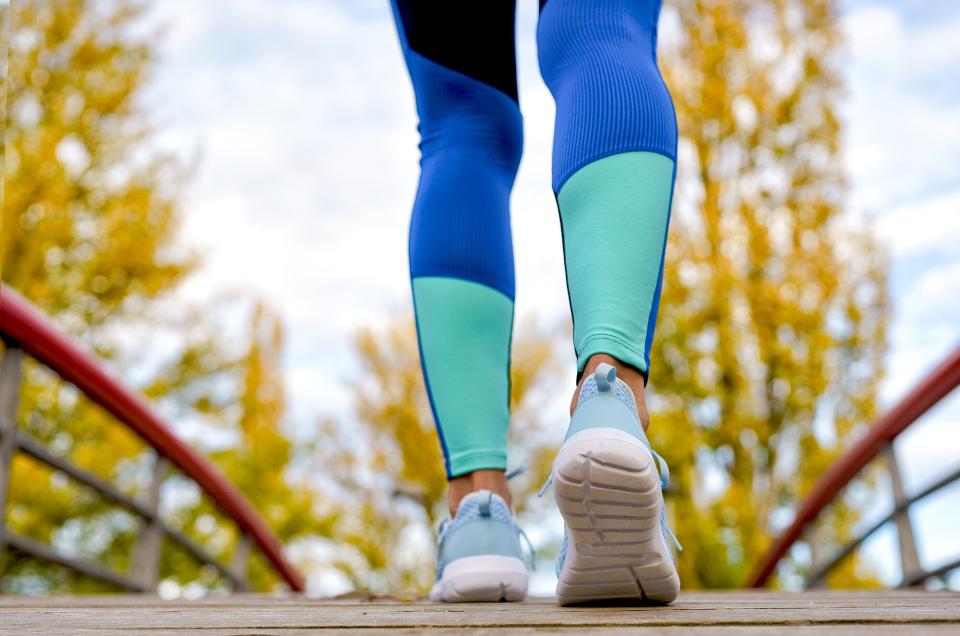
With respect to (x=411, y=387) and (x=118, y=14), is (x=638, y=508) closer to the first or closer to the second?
(x=118, y=14)

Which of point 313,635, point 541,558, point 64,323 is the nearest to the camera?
point 313,635

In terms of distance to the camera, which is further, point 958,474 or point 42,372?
point 42,372

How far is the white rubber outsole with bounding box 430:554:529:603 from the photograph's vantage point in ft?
3.49

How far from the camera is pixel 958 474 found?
6.47 feet

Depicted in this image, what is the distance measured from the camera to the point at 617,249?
2.89 feet

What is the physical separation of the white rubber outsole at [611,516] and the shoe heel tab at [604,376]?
0.19ft

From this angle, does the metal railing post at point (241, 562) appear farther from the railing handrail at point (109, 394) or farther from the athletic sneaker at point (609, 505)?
the athletic sneaker at point (609, 505)

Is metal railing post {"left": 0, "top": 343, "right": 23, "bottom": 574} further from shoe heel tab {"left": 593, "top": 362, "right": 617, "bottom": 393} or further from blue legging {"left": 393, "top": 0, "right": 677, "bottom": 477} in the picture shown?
shoe heel tab {"left": 593, "top": 362, "right": 617, "bottom": 393}

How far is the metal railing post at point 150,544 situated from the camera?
2.23 meters

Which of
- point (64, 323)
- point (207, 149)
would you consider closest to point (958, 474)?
point (64, 323)

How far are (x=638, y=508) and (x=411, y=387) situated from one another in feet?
32.4

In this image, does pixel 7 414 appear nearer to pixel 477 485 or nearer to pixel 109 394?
pixel 109 394

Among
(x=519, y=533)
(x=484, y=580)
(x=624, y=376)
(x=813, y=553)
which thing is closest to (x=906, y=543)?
(x=813, y=553)

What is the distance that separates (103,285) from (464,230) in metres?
6.92
